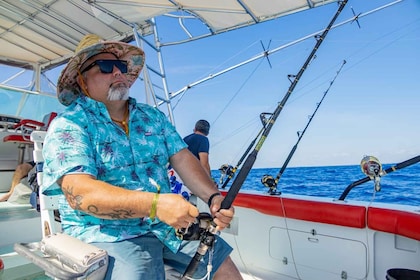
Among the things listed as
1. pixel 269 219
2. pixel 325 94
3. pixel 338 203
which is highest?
pixel 325 94

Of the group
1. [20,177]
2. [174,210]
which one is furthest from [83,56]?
[20,177]

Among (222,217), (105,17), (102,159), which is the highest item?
(105,17)

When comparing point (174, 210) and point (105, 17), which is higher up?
point (105, 17)

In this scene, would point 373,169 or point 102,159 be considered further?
point 373,169

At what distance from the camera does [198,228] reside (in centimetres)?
124

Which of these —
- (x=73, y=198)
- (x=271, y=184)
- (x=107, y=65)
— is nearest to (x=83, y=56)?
(x=107, y=65)

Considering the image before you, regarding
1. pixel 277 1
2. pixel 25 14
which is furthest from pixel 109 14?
pixel 277 1

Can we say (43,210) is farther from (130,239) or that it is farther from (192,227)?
(192,227)

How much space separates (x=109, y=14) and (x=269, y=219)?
108 inches

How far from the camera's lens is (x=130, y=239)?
1.30 meters

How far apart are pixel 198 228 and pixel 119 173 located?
39 centimetres

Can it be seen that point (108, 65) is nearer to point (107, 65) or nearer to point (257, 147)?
point (107, 65)

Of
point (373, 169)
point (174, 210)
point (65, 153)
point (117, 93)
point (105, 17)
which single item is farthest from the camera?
point (105, 17)

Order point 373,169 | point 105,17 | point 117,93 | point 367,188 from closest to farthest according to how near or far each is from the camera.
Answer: point 117,93 < point 373,169 < point 105,17 < point 367,188
